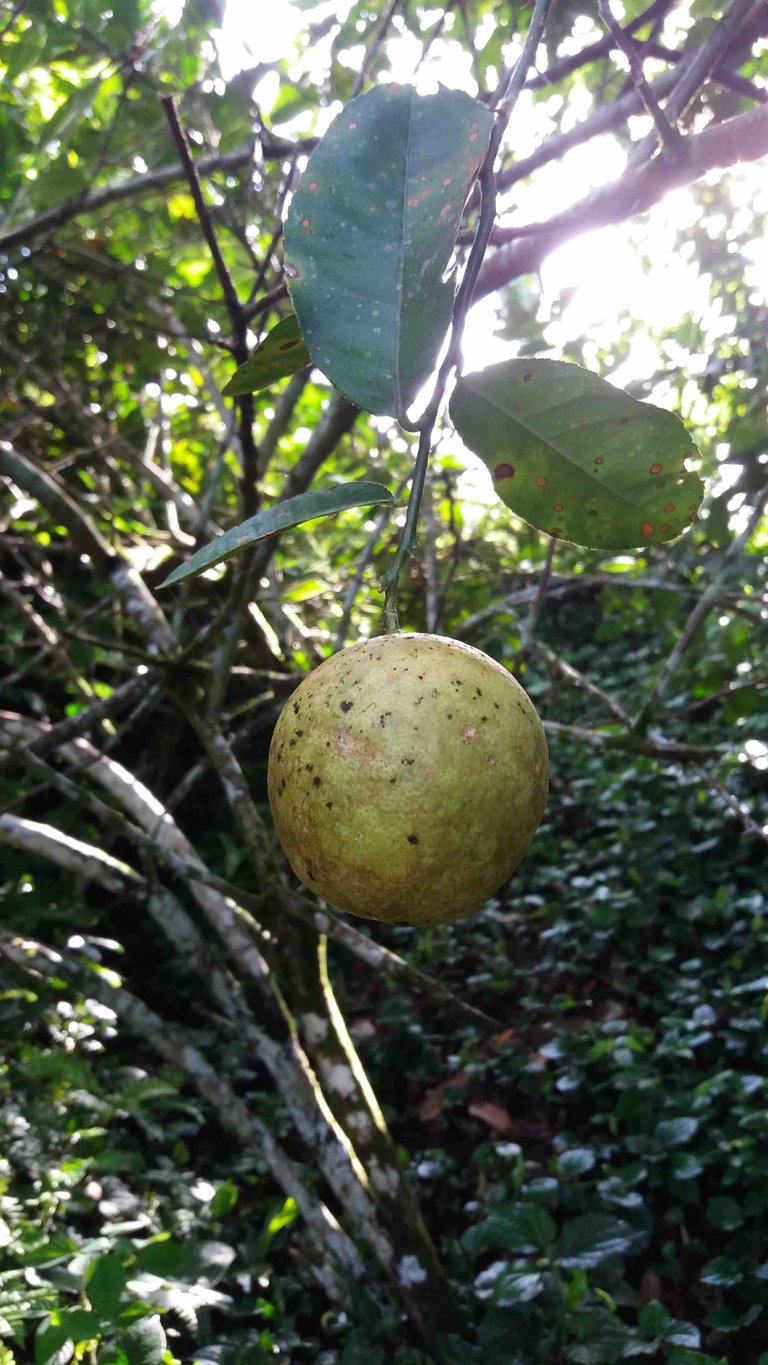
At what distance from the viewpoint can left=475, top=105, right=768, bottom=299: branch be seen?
1.08 meters

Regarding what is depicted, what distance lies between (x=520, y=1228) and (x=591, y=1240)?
0.14 m

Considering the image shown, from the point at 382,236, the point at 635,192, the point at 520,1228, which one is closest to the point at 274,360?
the point at 382,236

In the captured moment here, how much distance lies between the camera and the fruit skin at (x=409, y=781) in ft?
2.27

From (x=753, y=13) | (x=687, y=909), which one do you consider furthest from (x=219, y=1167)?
(x=753, y=13)

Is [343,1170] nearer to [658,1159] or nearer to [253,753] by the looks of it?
[658,1159]

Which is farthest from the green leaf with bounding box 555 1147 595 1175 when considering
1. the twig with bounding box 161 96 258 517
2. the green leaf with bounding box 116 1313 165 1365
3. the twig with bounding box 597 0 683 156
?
the twig with bounding box 597 0 683 156

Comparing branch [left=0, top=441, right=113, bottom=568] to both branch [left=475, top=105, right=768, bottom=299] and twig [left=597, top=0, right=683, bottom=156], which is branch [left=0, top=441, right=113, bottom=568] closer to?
branch [left=475, top=105, right=768, bottom=299]

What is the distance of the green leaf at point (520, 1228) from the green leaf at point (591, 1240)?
0.04 meters

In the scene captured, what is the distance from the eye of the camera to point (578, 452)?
2.61 feet

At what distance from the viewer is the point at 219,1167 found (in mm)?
2461

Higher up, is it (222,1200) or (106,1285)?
(222,1200)

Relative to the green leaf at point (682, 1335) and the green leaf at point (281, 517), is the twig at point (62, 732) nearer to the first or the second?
the green leaf at point (281, 517)

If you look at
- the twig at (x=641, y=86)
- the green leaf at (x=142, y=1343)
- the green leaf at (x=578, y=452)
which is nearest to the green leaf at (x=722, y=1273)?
the green leaf at (x=142, y=1343)

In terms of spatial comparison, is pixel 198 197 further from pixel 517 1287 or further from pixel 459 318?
pixel 517 1287
